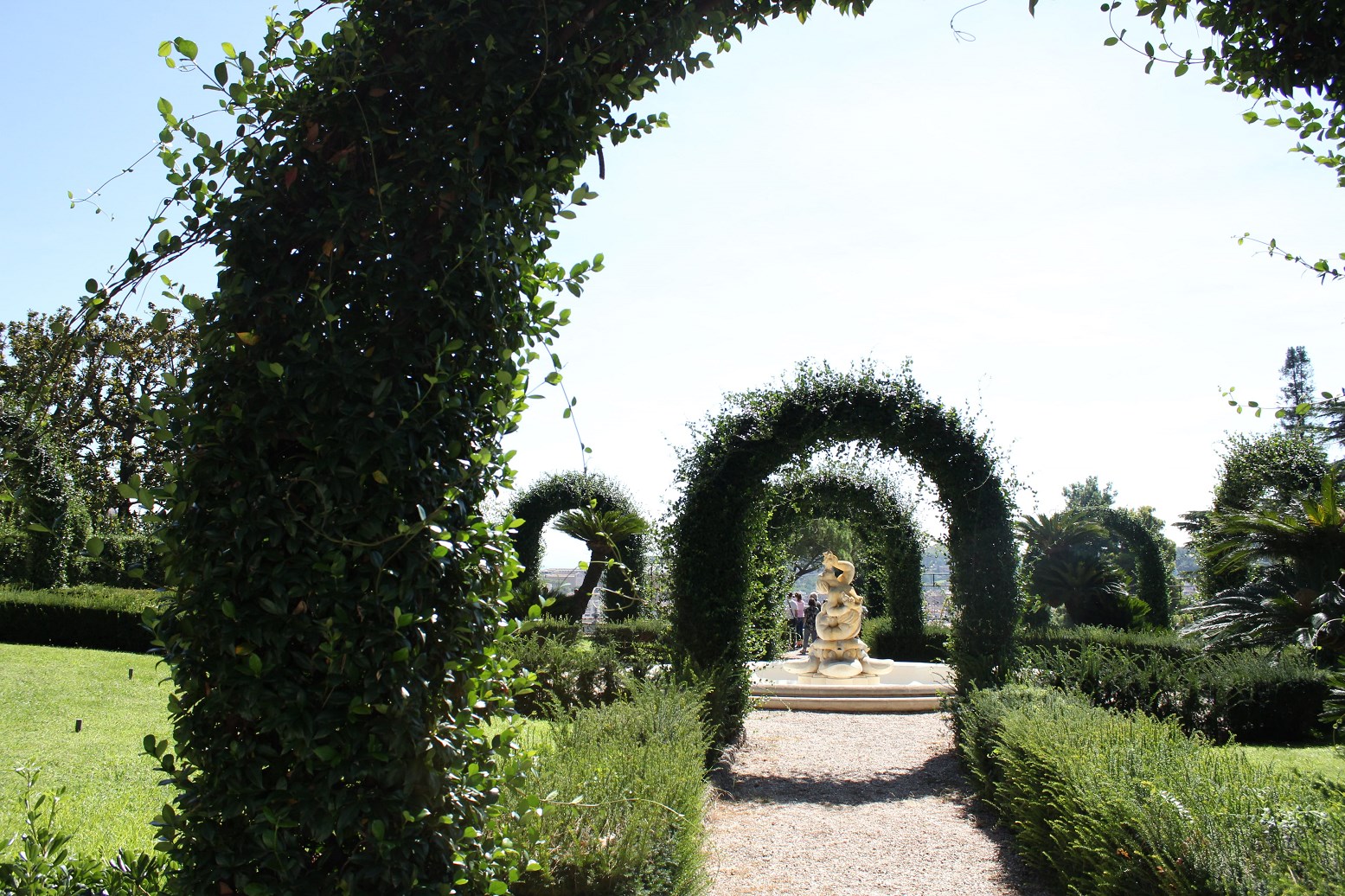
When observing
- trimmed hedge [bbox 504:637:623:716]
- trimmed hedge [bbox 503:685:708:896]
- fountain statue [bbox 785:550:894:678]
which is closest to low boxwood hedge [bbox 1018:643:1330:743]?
trimmed hedge [bbox 504:637:623:716]

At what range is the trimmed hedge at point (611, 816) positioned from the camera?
3164 millimetres

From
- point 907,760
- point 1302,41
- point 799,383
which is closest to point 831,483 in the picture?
point 799,383

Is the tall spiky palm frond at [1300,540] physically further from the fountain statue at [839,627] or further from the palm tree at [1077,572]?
the palm tree at [1077,572]

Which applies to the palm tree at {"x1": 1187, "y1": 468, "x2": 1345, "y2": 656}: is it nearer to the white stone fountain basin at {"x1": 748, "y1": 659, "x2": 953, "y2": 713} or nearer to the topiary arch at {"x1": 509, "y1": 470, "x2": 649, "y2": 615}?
the white stone fountain basin at {"x1": 748, "y1": 659, "x2": 953, "y2": 713}

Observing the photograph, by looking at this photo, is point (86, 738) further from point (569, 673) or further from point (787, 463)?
point (787, 463)

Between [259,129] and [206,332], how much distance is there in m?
0.61

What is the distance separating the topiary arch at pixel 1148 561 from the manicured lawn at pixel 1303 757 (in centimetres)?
1392

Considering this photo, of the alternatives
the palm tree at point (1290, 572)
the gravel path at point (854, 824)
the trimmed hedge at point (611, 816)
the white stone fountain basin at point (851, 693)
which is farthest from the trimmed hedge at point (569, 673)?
the palm tree at point (1290, 572)

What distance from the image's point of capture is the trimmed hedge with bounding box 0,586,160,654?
1317cm

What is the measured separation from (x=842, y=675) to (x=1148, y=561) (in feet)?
39.4

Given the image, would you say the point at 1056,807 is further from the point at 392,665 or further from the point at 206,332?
the point at 206,332

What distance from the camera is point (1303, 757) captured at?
24.7ft

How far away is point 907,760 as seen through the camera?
29.3 feet

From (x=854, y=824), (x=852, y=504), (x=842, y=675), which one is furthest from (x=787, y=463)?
(x=842, y=675)
